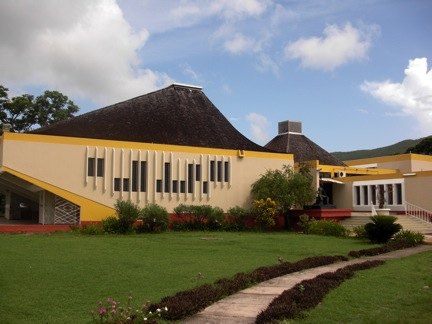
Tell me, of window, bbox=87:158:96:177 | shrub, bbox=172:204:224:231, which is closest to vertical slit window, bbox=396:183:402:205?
shrub, bbox=172:204:224:231

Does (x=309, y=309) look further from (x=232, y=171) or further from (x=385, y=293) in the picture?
(x=232, y=171)

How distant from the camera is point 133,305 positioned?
25.8 ft

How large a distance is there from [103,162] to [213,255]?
12.4 meters

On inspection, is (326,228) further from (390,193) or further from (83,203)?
(83,203)

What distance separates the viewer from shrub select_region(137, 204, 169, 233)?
23656 millimetres

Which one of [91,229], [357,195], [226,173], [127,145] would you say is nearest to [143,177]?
[127,145]

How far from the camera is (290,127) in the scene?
41.3 meters

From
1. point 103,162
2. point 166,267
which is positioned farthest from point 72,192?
point 166,267

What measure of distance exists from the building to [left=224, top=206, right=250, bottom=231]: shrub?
5.12 feet

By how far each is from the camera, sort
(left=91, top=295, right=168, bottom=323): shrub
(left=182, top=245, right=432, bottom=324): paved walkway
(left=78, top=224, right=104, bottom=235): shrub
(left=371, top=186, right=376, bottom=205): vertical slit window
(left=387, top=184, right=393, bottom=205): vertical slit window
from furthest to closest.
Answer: (left=371, top=186, right=376, bottom=205): vertical slit window, (left=387, top=184, right=393, bottom=205): vertical slit window, (left=78, top=224, right=104, bottom=235): shrub, (left=182, top=245, right=432, bottom=324): paved walkway, (left=91, top=295, right=168, bottom=323): shrub

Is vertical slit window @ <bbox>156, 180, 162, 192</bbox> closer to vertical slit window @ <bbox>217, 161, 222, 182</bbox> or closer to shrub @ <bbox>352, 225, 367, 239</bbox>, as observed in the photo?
vertical slit window @ <bbox>217, 161, 222, 182</bbox>

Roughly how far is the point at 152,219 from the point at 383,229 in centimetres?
1013

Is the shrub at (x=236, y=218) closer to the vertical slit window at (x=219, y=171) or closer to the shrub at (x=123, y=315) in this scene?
the vertical slit window at (x=219, y=171)

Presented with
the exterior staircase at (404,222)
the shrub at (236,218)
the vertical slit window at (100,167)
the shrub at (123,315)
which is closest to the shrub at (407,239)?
the exterior staircase at (404,222)
